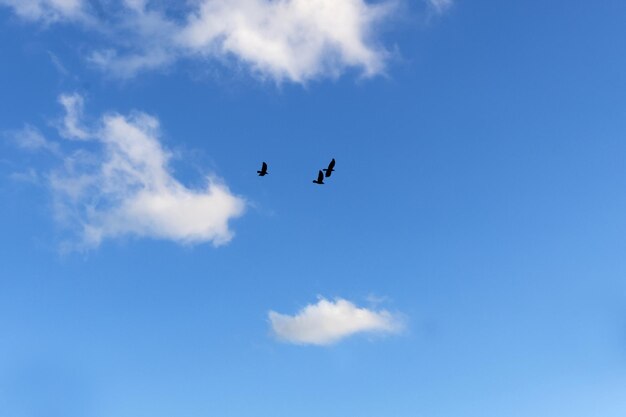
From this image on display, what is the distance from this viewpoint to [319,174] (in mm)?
127062

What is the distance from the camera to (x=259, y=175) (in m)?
128

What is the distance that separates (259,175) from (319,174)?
320 inches
